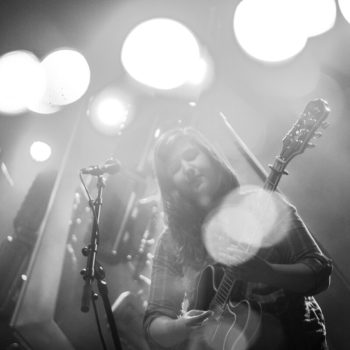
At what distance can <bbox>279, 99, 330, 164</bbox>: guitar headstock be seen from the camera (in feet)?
5.94

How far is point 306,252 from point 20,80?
6602 mm

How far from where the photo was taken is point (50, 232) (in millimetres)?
5340

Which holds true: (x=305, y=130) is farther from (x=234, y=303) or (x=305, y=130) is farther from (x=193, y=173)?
(x=234, y=303)

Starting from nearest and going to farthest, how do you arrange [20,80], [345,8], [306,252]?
[306,252] → [345,8] → [20,80]

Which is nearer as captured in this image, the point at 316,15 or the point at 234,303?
the point at 234,303

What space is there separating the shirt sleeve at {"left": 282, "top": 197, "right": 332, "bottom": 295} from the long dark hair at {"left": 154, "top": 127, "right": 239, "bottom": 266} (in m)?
0.59

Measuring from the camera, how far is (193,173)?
2312mm

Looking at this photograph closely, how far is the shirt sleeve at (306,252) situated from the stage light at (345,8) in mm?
2388

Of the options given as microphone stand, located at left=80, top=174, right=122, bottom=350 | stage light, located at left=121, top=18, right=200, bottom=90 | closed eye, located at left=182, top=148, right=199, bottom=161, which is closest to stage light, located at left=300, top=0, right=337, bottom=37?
stage light, located at left=121, top=18, right=200, bottom=90

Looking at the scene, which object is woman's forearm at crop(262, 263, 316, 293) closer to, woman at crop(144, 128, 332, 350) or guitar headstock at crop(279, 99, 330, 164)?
woman at crop(144, 128, 332, 350)

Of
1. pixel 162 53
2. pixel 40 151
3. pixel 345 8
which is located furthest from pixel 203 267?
pixel 40 151

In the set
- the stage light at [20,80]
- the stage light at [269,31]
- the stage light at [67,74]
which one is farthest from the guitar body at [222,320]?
the stage light at [20,80]

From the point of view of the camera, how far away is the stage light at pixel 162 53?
4.21 m

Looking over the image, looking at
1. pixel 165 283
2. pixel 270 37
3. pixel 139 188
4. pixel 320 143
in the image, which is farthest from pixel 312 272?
pixel 139 188
